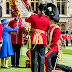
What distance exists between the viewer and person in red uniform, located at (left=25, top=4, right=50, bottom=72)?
501cm

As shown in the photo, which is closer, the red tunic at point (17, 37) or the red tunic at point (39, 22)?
the red tunic at point (39, 22)

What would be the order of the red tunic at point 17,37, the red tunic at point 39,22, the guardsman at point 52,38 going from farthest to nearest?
the red tunic at point 17,37 → the guardsman at point 52,38 → the red tunic at point 39,22

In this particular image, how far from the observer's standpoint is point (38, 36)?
5043 mm

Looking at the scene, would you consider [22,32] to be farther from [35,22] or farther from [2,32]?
[35,22]

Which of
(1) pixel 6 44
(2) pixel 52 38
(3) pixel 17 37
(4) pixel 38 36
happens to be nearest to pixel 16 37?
(3) pixel 17 37

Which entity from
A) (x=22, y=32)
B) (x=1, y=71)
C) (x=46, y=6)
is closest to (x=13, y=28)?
(x=22, y=32)

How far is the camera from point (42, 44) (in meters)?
5.11

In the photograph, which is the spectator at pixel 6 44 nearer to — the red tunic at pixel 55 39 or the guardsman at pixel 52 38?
the guardsman at pixel 52 38

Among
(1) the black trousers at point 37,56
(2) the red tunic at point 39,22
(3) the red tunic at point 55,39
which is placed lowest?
(1) the black trousers at point 37,56

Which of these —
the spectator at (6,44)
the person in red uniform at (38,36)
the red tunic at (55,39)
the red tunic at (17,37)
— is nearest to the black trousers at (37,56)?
the person in red uniform at (38,36)

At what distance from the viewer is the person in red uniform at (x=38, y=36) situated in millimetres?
5012

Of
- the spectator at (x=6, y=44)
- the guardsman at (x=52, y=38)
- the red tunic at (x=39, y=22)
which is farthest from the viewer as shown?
the spectator at (x=6, y=44)

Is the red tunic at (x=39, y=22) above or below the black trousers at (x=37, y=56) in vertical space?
above

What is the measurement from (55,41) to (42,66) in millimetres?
616
